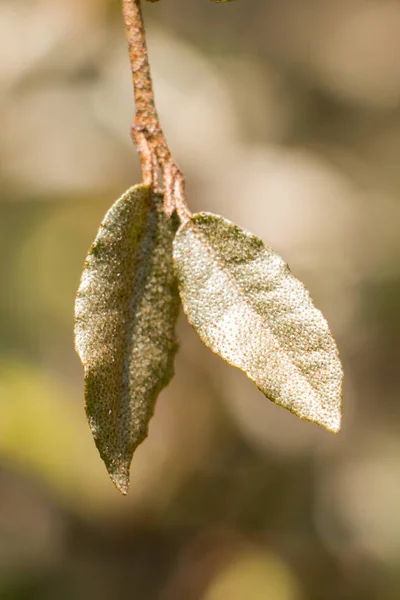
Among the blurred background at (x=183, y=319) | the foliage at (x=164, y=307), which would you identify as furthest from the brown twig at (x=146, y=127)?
the blurred background at (x=183, y=319)

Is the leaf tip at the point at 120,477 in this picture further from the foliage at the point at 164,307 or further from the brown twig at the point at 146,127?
the brown twig at the point at 146,127

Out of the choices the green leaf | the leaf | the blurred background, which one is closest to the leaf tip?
the green leaf

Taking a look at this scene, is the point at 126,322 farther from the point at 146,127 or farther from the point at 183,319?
the point at 183,319

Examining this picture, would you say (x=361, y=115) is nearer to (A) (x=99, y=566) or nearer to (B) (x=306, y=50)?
(B) (x=306, y=50)

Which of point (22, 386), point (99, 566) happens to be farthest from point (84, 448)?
point (99, 566)

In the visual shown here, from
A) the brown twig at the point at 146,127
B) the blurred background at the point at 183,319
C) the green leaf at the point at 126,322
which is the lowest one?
the green leaf at the point at 126,322

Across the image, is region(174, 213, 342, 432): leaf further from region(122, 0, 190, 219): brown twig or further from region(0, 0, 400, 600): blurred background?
region(0, 0, 400, 600): blurred background
